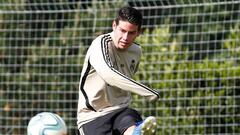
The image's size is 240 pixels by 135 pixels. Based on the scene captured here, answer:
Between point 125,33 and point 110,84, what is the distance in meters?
0.42

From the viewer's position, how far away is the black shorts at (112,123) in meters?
6.09

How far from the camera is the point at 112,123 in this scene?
6176mm

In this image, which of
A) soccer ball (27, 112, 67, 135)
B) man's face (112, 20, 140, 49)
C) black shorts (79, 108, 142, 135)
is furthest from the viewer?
soccer ball (27, 112, 67, 135)

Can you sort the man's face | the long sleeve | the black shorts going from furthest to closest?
the black shorts
the man's face
the long sleeve

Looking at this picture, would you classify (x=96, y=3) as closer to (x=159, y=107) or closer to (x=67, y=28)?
(x=67, y=28)

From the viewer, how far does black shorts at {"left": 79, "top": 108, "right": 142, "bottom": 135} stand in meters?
6.09

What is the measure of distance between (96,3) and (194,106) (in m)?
2.24

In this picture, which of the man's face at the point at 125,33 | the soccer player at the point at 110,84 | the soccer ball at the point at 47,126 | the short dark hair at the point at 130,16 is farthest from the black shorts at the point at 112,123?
the short dark hair at the point at 130,16

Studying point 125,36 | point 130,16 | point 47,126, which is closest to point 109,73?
point 125,36

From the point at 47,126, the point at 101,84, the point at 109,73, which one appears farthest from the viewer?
the point at 47,126

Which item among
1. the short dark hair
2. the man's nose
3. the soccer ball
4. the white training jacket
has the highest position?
the short dark hair

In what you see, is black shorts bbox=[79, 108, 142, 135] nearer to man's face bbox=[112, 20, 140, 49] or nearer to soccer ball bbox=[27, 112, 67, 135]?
soccer ball bbox=[27, 112, 67, 135]

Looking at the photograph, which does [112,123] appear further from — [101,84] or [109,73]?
[109,73]

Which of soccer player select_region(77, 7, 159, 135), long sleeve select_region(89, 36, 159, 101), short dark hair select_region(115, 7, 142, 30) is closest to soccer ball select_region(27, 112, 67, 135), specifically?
soccer player select_region(77, 7, 159, 135)
